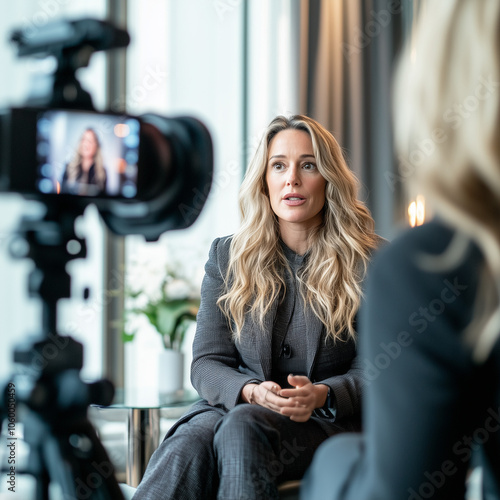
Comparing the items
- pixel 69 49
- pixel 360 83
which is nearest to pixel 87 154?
pixel 69 49

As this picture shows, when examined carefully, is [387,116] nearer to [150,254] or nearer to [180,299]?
[150,254]

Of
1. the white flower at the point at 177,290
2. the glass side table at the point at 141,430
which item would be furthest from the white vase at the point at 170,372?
the white flower at the point at 177,290

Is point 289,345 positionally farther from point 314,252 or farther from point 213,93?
point 213,93

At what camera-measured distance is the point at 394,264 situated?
0.60m

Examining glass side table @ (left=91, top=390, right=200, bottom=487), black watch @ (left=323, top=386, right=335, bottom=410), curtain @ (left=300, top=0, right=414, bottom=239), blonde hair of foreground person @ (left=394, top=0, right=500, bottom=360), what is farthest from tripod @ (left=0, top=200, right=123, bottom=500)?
curtain @ (left=300, top=0, right=414, bottom=239)

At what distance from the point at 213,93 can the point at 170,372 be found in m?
1.39

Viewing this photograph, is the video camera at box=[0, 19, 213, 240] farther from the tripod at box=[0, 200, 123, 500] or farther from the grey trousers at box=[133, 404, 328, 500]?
the grey trousers at box=[133, 404, 328, 500]

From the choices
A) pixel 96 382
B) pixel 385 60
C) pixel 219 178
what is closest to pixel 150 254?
pixel 219 178

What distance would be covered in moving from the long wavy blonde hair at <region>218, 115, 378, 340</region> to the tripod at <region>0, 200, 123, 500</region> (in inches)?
36.3

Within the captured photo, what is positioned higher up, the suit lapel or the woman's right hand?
the suit lapel

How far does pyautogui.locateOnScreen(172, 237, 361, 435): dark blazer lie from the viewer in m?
1.63

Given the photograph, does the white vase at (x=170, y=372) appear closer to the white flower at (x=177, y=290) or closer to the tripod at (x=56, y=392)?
the white flower at (x=177, y=290)

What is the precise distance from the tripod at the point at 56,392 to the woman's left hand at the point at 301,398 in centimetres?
72

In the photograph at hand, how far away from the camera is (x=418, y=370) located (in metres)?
0.59
